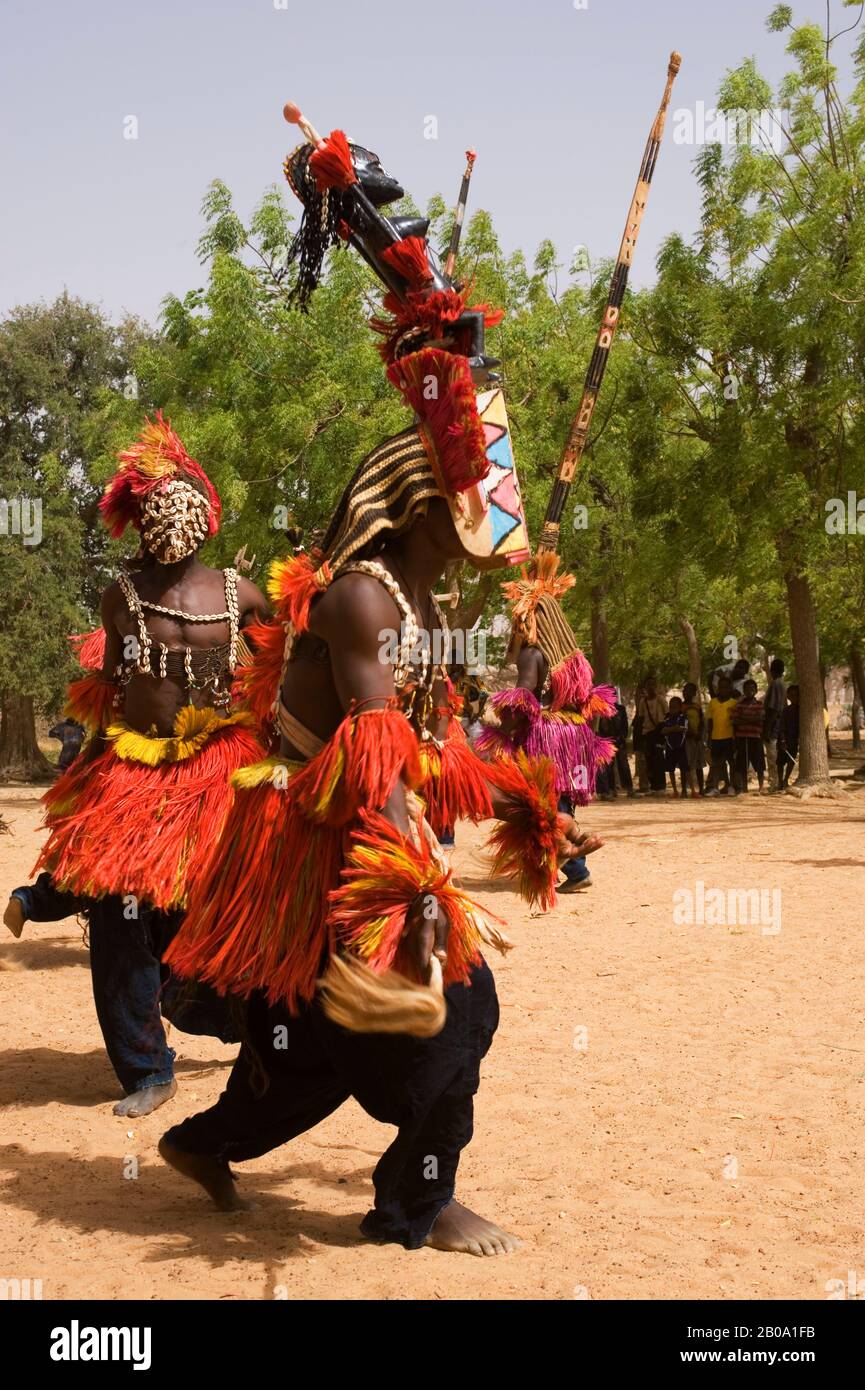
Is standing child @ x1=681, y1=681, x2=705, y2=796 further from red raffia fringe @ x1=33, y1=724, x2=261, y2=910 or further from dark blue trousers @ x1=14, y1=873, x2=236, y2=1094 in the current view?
red raffia fringe @ x1=33, y1=724, x2=261, y2=910

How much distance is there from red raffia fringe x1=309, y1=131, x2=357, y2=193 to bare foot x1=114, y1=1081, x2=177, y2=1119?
317 centimetres

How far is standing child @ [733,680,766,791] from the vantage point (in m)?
20.6

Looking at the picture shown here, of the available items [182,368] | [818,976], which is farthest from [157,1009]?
[182,368]

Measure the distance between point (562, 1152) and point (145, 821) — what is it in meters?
1.74

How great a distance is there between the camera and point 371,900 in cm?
328

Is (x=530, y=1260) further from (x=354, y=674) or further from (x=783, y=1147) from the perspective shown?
(x=354, y=674)

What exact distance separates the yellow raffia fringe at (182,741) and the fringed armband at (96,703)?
0.22 m

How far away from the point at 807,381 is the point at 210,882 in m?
16.7

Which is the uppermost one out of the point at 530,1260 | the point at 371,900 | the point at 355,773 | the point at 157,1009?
the point at 355,773

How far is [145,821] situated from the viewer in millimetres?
4918

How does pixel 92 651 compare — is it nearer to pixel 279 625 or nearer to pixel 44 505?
pixel 279 625

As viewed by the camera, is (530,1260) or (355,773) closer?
(355,773)

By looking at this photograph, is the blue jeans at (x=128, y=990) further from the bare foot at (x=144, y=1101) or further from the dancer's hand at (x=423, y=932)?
the dancer's hand at (x=423, y=932)

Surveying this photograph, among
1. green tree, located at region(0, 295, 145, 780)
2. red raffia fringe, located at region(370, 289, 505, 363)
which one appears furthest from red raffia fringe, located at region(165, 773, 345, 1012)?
green tree, located at region(0, 295, 145, 780)
